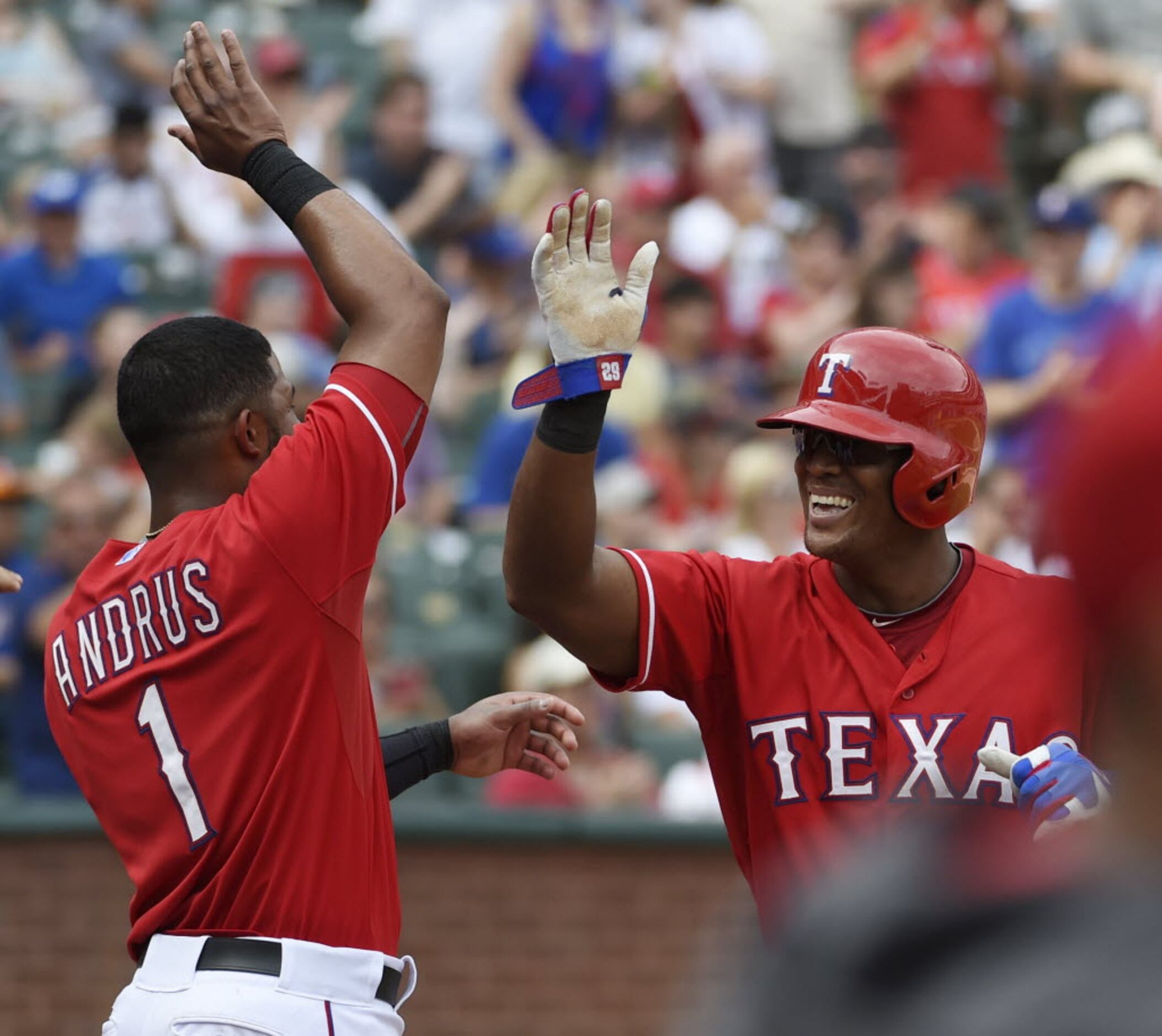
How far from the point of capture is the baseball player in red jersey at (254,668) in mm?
3029

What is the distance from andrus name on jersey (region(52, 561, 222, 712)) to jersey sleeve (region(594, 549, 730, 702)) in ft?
2.70

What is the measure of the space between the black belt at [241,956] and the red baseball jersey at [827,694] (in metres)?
0.84

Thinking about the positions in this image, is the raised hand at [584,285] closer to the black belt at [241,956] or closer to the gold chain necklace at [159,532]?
the gold chain necklace at [159,532]

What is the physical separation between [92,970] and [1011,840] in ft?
20.4

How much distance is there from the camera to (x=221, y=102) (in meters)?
3.34

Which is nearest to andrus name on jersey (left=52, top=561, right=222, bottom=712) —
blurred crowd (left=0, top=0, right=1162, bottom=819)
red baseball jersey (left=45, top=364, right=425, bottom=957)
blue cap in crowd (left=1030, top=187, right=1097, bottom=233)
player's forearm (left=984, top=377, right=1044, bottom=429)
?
red baseball jersey (left=45, top=364, right=425, bottom=957)

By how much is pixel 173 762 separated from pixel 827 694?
1137 millimetres

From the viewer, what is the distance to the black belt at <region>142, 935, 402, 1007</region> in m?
3.04

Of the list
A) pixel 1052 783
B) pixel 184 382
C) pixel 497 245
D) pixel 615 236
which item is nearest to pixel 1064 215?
A: pixel 615 236

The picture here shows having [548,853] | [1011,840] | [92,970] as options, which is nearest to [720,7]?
[548,853]

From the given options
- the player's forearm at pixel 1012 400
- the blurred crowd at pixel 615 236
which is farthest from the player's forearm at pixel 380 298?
the player's forearm at pixel 1012 400

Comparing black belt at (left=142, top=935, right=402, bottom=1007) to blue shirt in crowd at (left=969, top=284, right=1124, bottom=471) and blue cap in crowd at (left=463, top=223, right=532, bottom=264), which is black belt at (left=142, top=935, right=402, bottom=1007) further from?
blue cap in crowd at (left=463, top=223, right=532, bottom=264)

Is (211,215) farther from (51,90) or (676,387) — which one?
(676,387)

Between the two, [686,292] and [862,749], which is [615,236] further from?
[862,749]
